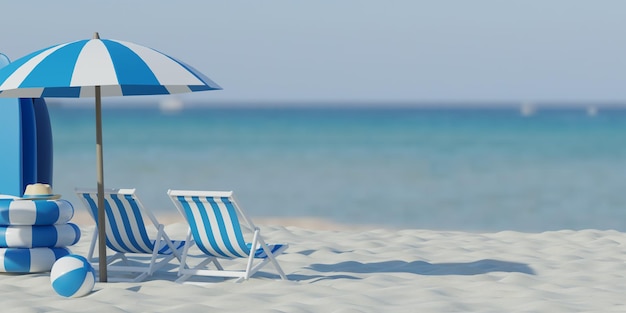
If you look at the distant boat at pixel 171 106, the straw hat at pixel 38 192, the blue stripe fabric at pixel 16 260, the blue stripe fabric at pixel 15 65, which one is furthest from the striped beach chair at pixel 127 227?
the distant boat at pixel 171 106

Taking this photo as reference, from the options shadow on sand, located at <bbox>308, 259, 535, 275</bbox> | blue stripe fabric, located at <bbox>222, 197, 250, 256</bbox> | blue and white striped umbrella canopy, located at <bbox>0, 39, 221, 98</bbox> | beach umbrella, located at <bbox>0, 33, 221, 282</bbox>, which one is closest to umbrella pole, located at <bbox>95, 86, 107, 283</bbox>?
beach umbrella, located at <bbox>0, 33, 221, 282</bbox>

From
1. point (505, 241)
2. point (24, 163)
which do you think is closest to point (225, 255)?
point (24, 163)

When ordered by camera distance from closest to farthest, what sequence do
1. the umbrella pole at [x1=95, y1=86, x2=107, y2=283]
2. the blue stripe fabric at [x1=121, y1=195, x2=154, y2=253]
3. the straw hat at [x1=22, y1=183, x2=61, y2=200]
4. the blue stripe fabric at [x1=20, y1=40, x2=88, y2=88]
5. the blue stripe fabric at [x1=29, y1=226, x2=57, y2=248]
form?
the blue stripe fabric at [x1=20, y1=40, x2=88, y2=88], the umbrella pole at [x1=95, y1=86, x2=107, y2=283], the blue stripe fabric at [x1=121, y1=195, x2=154, y2=253], the straw hat at [x1=22, y1=183, x2=61, y2=200], the blue stripe fabric at [x1=29, y1=226, x2=57, y2=248]

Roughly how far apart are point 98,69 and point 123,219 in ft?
3.83

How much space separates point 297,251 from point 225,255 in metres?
1.83

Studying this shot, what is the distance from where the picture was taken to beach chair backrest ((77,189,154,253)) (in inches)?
259

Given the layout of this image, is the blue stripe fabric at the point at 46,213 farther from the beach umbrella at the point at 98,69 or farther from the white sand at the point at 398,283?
the beach umbrella at the point at 98,69

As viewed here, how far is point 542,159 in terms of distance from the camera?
104 ft

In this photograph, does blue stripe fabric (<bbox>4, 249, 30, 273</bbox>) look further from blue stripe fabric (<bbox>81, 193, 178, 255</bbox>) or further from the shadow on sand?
the shadow on sand

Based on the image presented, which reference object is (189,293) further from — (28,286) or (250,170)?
(250,170)

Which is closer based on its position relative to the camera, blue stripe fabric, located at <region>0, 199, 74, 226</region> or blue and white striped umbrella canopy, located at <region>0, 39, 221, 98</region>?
blue and white striped umbrella canopy, located at <region>0, 39, 221, 98</region>

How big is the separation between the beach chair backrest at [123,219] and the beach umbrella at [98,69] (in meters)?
0.16

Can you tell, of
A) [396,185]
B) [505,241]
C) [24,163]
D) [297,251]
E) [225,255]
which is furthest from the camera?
[396,185]

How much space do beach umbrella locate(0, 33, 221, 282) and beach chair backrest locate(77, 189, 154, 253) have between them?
157mm
